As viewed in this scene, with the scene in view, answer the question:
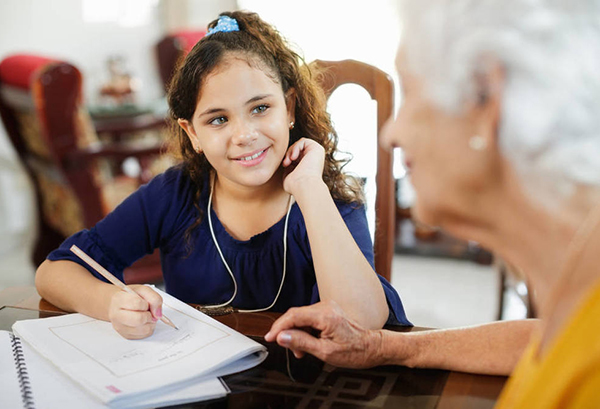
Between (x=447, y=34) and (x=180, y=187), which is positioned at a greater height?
(x=447, y=34)

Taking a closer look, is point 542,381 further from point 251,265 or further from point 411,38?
point 251,265

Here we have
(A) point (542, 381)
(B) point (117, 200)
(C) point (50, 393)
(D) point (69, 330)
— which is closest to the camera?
(A) point (542, 381)

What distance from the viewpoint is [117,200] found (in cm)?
301

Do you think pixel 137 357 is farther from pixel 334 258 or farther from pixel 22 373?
pixel 334 258

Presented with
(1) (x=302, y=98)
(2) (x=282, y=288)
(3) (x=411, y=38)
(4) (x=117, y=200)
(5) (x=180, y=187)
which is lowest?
(4) (x=117, y=200)

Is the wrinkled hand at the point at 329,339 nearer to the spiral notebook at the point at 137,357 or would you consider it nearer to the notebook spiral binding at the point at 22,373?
the spiral notebook at the point at 137,357

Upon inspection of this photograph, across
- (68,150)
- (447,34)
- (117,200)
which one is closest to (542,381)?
(447,34)

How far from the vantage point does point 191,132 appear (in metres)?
1.39

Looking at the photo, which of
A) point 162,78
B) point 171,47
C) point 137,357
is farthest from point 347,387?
point 162,78

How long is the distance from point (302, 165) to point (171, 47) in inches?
116

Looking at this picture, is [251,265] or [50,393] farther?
[251,265]

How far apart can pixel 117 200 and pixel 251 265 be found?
1796 millimetres

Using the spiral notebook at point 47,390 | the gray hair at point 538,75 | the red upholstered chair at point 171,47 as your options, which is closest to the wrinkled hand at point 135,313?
the spiral notebook at point 47,390

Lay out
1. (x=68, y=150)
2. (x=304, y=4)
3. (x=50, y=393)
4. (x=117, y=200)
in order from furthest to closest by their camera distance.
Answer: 1. (x=304, y=4)
2. (x=117, y=200)
3. (x=68, y=150)
4. (x=50, y=393)
